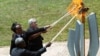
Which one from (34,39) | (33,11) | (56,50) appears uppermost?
(33,11)

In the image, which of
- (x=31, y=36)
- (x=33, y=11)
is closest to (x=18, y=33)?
(x=31, y=36)

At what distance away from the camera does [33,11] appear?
53.9ft

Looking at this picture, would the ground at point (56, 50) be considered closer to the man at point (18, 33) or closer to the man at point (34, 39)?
the man at point (34, 39)

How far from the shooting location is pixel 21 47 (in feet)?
24.2

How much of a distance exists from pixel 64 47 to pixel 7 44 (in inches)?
77.4

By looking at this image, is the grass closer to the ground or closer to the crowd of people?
the ground

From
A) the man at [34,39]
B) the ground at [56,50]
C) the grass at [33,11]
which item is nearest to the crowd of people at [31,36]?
the man at [34,39]

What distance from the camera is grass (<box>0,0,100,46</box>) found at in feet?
48.8

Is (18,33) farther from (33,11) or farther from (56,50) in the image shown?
(33,11)

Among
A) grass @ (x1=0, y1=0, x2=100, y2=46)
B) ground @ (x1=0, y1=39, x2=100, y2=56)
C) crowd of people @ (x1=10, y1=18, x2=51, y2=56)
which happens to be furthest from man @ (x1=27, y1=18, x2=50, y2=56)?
grass @ (x1=0, y1=0, x2=100, y2=46)

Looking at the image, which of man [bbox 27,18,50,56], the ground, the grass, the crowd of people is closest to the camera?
the crowd of people

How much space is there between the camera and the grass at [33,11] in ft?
48.8

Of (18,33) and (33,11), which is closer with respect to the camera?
(18,33)

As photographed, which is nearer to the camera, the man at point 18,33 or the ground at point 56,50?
the man at point 18,33
